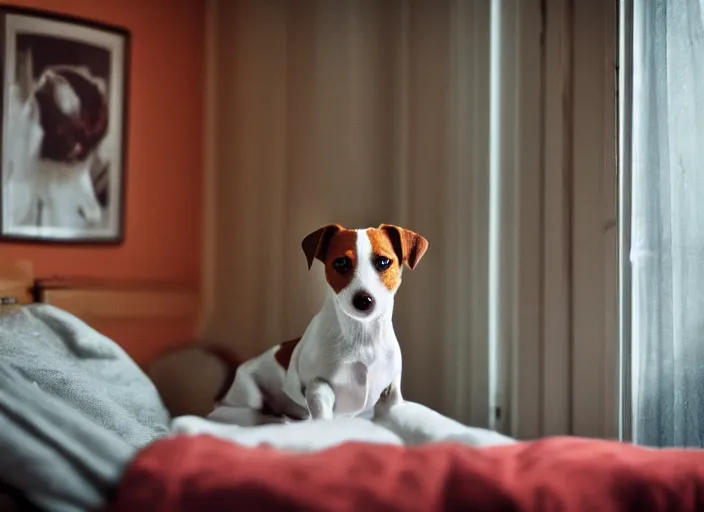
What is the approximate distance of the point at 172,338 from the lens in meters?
1.09

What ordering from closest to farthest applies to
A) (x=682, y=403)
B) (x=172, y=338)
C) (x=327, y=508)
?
(x=327, y=508) → (x=682, y=403) → (x=172, y=338)

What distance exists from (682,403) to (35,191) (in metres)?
1.05

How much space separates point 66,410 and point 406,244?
47 centimetres

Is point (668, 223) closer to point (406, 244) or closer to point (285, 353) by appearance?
point (406, 244)

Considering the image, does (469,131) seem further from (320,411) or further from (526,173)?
(320,411)

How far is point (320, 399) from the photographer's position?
876 millimetres

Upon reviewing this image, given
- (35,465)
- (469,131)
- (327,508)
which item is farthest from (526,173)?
(35,465)

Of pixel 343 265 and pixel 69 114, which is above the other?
pixel 69 114

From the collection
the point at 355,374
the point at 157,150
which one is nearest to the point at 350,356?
the point at 355,374

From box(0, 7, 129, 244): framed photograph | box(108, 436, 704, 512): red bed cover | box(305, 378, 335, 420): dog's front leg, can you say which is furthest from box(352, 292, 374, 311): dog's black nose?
box(0, 7, 129, 244): framed photograph

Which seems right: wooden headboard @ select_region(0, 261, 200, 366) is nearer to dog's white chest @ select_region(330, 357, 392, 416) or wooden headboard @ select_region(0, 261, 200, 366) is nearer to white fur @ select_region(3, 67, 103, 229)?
white fur @ select_region(3, 67, 103, 229)

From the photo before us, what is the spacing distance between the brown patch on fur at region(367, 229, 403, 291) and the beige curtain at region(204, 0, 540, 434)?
42 mm

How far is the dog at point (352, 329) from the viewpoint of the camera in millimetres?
854

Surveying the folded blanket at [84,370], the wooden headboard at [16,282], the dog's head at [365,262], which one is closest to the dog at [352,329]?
the dog's head at [365,262]
